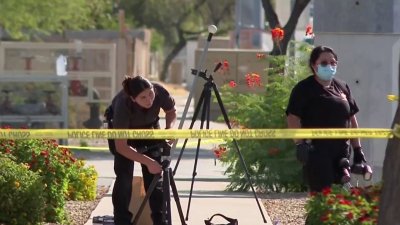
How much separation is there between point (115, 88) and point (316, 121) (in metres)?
18.1

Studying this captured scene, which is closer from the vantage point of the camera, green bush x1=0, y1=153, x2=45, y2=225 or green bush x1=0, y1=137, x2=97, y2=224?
green bush x1=0, y1=153, x2=45, y2=225

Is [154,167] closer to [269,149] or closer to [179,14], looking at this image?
[269,149]

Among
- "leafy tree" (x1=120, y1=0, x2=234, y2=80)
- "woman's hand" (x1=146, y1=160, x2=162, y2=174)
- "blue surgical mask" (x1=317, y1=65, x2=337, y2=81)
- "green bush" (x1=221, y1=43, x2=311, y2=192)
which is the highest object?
"blue surgical mask" (x1=317, y1=65, x2=337, y2=81)

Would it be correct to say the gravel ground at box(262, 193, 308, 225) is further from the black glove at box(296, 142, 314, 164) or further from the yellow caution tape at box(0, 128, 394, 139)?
the yellow caution tape at box(0, 128, 394, 139)

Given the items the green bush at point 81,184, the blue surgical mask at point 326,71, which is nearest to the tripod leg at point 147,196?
the blue surgical mask at point 326,71

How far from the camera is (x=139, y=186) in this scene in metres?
9.93

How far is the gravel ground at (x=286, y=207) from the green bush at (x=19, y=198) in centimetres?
243

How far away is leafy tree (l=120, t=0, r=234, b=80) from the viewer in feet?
206

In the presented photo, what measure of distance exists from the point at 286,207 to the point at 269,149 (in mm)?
1468

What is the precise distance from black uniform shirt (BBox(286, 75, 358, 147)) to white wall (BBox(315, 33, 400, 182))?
3977 millimetres

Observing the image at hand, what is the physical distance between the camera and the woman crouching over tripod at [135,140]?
8.79 metres

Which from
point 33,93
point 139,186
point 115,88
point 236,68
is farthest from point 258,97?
point 236,68

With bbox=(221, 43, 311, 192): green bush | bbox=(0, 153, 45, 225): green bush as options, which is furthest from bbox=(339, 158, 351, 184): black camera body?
bbox=(221, 43, 311, 192): green bush

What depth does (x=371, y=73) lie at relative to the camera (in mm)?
12727
